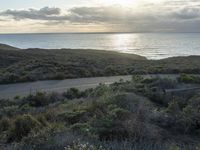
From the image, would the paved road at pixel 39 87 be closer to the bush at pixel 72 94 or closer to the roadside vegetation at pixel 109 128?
the bush at pixel 72 94

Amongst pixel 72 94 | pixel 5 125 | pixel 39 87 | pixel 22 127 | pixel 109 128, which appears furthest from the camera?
pixel 39 87

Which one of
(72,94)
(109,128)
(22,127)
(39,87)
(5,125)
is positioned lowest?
(39,87)

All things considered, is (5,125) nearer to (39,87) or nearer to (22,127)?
(22,127)

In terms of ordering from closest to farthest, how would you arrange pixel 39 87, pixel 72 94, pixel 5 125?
pixel 5 125, pixel 72 94, pixel 39 87

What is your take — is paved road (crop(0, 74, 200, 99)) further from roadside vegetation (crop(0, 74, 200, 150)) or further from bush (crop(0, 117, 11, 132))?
bush (crop(0, 117, 11, 132))

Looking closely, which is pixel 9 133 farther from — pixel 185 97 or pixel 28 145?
pixel 185 97

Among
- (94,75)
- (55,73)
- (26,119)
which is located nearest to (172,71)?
(94,75)

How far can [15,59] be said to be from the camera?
35.0m

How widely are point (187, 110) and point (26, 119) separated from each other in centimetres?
363

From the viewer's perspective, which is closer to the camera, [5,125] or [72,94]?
[5,125]

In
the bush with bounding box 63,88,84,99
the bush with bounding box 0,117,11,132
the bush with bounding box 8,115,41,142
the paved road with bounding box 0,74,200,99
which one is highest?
the bush with bounding box 8,115,41,142

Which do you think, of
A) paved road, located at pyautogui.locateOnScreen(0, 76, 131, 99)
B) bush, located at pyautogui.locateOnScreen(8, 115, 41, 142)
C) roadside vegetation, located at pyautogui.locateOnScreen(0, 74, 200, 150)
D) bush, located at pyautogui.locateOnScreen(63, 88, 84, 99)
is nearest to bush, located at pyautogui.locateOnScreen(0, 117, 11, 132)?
roadside vegetation, located at pyautogui.locateOnScreen(0, 74, 200, 150)

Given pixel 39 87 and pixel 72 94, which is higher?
pixel 72 94

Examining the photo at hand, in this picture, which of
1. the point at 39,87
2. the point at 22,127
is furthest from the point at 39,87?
the point at 22,127
